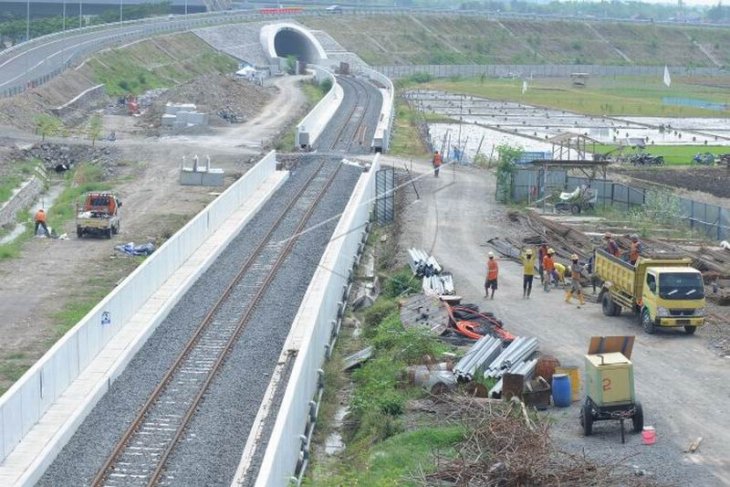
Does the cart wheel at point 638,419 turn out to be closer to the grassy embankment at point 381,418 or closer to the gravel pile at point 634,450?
the gravel pile at point 634,450

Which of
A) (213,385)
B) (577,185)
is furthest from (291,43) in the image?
(213,385)

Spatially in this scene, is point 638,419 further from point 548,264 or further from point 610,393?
point 548,264

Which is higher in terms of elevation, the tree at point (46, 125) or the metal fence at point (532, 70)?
the metal fence at point (532, 70)

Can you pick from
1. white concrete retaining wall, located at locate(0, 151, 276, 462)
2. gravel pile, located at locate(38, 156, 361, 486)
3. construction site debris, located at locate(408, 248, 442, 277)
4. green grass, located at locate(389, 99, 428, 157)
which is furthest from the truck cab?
green grass, located at locate(389, 99, 428, 157)

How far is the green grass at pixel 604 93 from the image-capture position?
97.1 metres

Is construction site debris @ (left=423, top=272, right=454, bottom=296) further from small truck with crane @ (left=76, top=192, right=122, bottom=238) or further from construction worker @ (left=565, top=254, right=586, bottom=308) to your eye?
small truck with crane @ (left=76, top=192, right=122, bottom=238)

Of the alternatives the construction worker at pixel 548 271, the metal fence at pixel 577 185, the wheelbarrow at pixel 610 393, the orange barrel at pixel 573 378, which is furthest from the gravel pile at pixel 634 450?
the metal fence at pixel 577 185

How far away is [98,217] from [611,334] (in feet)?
60.2

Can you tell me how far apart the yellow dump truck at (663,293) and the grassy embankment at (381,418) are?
15.2ft

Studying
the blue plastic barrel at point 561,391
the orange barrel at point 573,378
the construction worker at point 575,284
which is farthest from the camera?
the construction worker at point 575,284

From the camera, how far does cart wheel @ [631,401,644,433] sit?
20891 millimetres

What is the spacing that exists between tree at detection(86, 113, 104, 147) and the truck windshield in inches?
1432

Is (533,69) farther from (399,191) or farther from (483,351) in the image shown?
(483,351)

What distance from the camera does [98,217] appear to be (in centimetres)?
4041
